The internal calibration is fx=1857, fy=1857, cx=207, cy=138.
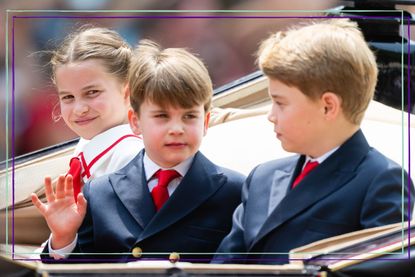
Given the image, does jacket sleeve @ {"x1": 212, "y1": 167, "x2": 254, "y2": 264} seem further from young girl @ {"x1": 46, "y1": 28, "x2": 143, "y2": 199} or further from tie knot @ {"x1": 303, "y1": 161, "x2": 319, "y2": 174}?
young girl @ {"x1": 46, "y1": 28, "x2": 143, "y2": 199}

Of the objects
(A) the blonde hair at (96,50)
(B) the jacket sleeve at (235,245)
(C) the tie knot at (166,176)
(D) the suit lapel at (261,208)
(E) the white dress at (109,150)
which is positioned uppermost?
(A) the blonde hair at (96,50)

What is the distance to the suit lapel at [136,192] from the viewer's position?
297 cm

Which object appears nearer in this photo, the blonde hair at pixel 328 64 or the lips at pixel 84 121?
the blonde hair at pixel 328 64

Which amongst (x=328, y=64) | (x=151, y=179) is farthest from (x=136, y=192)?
(x=328, y=64)

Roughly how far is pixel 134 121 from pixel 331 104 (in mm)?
321

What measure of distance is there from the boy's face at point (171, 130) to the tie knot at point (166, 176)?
0.04 feet

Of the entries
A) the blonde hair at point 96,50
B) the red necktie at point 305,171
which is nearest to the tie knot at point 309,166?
the red necktie at point 305,171

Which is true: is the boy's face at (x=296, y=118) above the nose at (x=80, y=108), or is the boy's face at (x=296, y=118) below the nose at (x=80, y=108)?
below

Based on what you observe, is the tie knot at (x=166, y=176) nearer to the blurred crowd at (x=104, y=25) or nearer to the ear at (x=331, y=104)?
the blurred crowd at (x=104, y=25)

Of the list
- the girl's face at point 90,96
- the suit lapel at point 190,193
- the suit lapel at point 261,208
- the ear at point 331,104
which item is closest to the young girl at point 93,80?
the girl's face at point 90,96

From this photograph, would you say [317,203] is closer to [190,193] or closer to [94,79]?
[190,193]

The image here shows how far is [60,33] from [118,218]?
1.02 feet

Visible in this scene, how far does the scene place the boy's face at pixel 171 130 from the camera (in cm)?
294

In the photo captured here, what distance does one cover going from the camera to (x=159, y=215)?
116 inches
